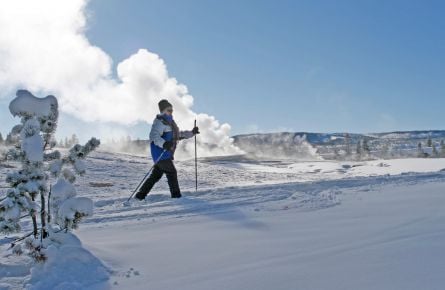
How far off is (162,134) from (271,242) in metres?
4.73

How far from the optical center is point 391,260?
308cm

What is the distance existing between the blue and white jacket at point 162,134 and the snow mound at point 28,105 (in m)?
4.83

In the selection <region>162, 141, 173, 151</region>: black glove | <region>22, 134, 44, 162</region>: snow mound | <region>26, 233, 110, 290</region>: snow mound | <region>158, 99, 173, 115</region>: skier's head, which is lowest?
<region>26, 233, 110, 290</region>: snow mound

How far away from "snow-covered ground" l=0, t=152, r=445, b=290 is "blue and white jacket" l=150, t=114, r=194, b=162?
1177 mm

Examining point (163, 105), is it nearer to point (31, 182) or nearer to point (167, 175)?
point (167, 175)

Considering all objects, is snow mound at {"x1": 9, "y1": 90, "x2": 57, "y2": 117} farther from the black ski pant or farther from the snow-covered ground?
the black ski pant

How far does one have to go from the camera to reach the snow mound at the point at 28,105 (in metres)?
3.11

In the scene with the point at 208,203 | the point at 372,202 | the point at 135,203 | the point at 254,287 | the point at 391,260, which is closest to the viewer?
the point at 254,287

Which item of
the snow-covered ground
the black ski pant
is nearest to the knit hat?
the black ski pant

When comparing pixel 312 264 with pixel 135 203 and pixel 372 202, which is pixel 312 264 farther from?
pixel 135 203

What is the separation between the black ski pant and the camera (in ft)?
26.4

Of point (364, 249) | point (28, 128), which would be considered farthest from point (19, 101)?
point (364, 249)

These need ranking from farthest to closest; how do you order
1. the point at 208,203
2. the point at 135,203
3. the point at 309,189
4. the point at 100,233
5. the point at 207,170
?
1. the point at 207,170
2. the point at 309,189
3. the point at 135,203
4. the point at 208,203
5. the point at 100,233

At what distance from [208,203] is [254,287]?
14.1 feet
